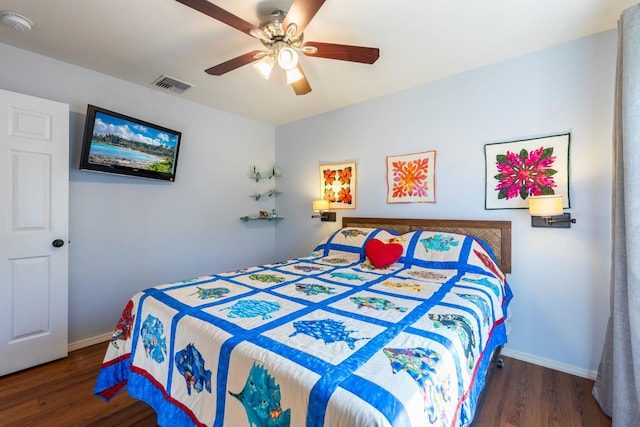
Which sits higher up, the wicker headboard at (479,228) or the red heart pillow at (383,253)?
the wicker headboard at (479,228)

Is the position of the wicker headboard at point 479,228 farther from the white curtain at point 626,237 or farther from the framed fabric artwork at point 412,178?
the white curtain at point 626,237

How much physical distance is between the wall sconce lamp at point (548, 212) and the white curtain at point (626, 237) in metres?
0.30

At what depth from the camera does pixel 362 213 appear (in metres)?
3.32

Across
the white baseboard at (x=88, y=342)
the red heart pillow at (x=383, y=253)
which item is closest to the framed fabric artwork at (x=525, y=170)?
the red heart pillow at (x=383, y=253)

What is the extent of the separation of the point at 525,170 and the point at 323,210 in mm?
2083

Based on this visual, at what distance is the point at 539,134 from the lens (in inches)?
88.1

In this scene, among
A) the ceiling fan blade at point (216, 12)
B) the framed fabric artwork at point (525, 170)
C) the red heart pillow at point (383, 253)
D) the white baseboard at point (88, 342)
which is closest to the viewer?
the ceiling fan blade at point (216, 12)

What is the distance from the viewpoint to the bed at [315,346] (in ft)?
2.69

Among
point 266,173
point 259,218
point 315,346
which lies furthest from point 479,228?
point 266,173

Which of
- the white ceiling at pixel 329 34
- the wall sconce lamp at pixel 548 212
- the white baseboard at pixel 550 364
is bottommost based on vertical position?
the white baseboard at pixel 550 364

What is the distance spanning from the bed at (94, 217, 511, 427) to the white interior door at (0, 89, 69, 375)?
3.83 ft

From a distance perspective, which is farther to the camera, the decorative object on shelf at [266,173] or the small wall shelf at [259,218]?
the decorative object on shelf at [266,173]

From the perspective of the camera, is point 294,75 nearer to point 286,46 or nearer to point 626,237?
point 286,46

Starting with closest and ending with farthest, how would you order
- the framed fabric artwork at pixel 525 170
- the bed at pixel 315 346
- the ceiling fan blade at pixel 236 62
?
1. the bed at pixel 315 346
2. the ceiling fan blade at pixel 236 62
3. the framed fabric artwork at pixel 525 170
